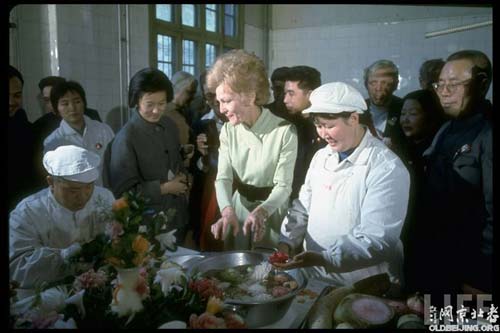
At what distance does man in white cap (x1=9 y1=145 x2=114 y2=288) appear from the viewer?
6.40 feet

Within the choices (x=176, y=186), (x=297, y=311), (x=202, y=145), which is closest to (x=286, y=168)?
(x=202, y=145)

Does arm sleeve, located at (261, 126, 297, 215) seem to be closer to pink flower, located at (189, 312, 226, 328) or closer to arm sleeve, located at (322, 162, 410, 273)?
arm sleeve, located at (322, 162, 410, 273)

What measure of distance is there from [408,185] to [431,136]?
0.23 metres

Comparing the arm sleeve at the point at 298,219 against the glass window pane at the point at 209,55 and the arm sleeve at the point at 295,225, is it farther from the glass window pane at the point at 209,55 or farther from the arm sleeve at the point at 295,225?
the glass window pane at the point at 209,55

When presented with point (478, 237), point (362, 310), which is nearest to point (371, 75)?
point (478, 237)

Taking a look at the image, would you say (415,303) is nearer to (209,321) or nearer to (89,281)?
(209,321)

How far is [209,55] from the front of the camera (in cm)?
204

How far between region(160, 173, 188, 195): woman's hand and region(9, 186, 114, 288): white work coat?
0.98ft

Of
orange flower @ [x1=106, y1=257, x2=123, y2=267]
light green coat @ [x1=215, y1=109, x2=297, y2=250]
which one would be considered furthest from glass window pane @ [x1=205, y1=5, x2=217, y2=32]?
orange flower @ [x1=106, y1=257, x2=123, y2=267]

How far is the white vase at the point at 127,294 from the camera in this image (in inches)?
72.9

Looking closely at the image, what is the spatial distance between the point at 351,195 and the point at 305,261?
0.34 metres

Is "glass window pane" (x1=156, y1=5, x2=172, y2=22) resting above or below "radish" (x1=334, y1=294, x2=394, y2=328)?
above

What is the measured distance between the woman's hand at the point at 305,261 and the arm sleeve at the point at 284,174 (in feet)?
0.74

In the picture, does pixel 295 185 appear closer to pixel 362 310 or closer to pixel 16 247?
pixel 362 310
